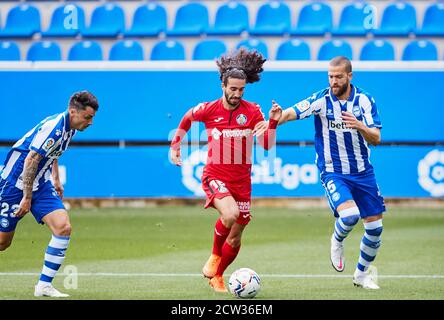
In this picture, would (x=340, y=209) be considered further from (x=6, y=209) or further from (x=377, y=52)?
(x=377, y=52)

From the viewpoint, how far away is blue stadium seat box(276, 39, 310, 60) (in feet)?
60.0

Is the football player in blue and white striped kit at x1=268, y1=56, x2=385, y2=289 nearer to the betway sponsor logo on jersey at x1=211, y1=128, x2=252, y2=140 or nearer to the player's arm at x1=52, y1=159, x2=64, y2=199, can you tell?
the betway sponsor logo on jersey at x1=211, y1=128, x2=252, y2=140

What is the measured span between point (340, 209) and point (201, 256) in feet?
10.1

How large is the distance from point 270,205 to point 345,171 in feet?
23.9

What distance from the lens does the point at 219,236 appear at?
960 cm

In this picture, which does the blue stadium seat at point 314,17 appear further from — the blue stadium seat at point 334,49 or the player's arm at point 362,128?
the player's arm at point 362,128

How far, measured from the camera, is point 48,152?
28.9ft

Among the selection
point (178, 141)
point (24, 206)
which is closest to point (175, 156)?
point (178, 141)

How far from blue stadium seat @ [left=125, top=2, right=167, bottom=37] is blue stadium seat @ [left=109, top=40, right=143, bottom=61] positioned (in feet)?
1.80

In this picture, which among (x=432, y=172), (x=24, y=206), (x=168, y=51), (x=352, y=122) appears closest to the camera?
(x=24, y=206)

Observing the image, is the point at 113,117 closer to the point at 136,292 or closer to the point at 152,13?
the point at 152,13

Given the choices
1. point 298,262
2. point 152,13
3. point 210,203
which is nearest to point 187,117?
point 210,203

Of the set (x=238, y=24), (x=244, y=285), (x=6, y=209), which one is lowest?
(x=244, y=285)

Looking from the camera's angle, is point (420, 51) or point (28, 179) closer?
point (28, 179)
